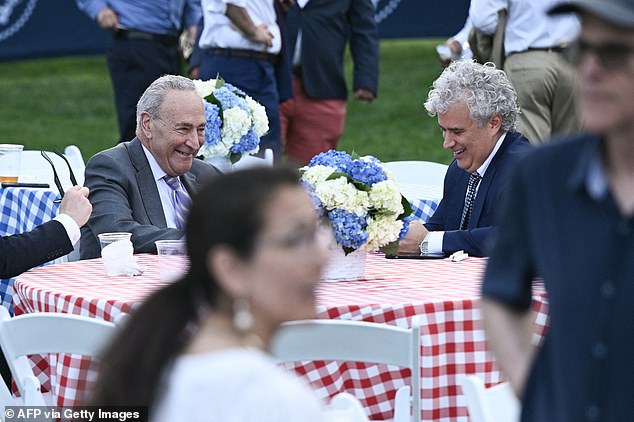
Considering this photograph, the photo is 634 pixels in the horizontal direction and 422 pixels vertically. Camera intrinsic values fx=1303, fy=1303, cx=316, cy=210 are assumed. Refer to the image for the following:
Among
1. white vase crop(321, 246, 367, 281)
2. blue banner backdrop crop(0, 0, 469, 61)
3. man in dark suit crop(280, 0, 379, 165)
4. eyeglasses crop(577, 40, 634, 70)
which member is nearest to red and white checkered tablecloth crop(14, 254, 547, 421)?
white vase crop(321, 246, 367, 281)

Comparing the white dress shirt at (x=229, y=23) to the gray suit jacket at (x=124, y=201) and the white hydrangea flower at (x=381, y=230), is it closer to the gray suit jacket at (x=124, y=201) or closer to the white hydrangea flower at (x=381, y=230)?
the gray suit jacket at (x=124, y=201)

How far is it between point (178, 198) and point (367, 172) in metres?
1.53

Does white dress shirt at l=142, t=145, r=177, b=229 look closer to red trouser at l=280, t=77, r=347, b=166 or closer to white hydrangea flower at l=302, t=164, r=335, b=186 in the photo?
white hydrangea flower at l=302, t=164, r=335, b=186

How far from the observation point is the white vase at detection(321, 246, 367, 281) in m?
4.11

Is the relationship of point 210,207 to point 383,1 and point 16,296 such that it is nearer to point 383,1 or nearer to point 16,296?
point 16,296

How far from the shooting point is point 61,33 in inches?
593

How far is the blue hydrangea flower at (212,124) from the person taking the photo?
5.95 meters

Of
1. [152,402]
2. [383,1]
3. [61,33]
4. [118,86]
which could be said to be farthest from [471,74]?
[61,33]

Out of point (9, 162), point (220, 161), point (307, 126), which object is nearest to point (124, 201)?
point (9, 162)

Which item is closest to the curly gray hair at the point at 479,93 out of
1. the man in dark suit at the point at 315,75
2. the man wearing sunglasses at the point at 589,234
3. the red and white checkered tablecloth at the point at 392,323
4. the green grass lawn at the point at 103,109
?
the red and white checkered tablecloth at the point at 392,323

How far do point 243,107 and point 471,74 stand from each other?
130 cm

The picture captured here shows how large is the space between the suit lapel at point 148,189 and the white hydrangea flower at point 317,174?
1272 mm

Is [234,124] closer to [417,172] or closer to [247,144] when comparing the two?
[247,144]

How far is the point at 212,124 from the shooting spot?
19.6 feet
